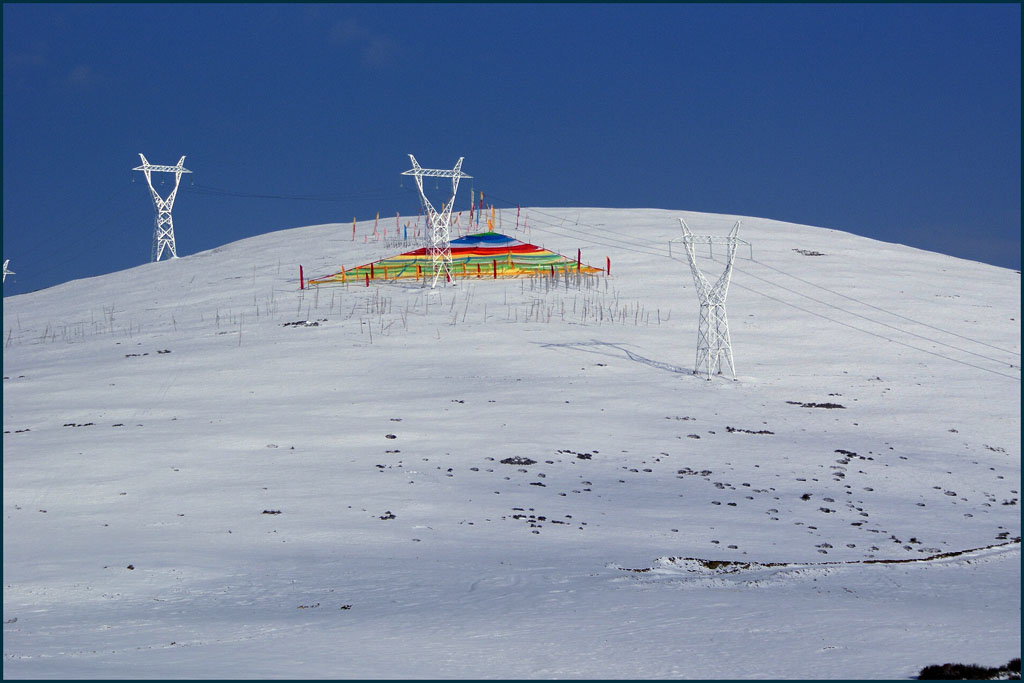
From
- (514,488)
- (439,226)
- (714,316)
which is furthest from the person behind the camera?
(439,226)

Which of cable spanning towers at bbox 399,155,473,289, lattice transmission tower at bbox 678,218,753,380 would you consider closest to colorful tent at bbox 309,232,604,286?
cable spanning towers at bbox 399,155,473,289

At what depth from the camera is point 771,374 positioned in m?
22.6

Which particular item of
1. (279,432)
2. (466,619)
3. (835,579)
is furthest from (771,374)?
(466,619)

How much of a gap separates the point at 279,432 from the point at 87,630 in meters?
8.43

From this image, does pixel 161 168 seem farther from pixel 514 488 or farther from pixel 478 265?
pixel 514 488

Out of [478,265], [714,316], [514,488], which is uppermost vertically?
[478,265]

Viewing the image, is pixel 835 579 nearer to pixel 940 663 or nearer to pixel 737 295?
pixel 940 663

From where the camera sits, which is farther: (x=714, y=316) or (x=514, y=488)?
(x=714, y=316)

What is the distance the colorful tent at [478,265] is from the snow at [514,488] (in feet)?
10.6

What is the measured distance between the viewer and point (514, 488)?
1409 centimetres

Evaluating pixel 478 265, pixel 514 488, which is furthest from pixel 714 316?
pixel 478 265

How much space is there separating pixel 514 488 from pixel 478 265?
22.1 meters

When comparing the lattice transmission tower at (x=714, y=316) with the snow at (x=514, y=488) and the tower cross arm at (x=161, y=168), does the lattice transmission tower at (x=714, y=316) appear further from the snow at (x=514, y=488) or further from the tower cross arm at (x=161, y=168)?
the tower cross arm at (x=161, y=168)

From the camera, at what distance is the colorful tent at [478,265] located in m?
35.0
